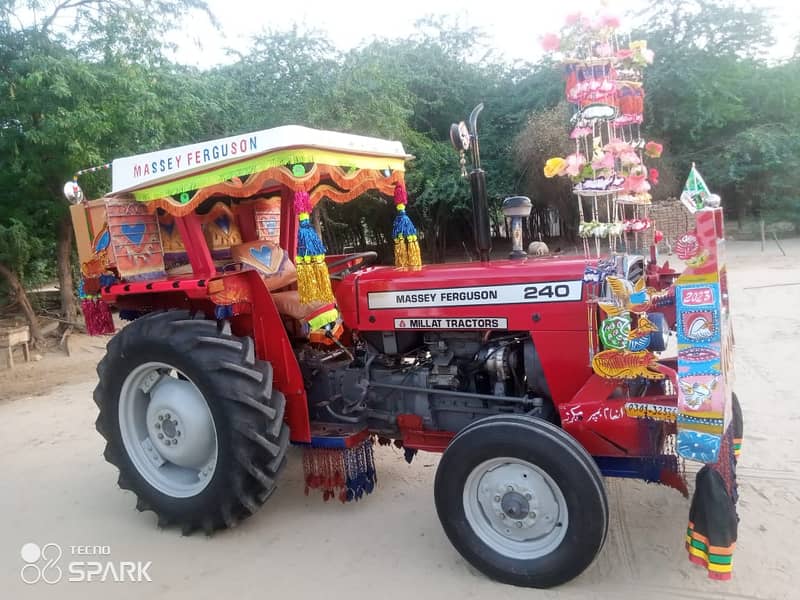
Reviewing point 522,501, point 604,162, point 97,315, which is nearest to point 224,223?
point 97,315

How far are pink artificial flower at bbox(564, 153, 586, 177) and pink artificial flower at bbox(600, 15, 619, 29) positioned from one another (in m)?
0.68

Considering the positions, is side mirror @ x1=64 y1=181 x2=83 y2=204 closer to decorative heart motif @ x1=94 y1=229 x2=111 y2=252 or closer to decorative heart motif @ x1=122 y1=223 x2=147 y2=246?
decorative heart motif @ x1=94 y1=229 x2=111 y2=252

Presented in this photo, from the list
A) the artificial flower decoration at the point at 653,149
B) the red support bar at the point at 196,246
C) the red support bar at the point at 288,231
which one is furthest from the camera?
the red support bar at the point at 288,231

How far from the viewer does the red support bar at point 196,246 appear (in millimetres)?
3533

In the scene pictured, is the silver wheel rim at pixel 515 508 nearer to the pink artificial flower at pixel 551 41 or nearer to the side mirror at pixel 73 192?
the pink artificial flower at pixel 551 41

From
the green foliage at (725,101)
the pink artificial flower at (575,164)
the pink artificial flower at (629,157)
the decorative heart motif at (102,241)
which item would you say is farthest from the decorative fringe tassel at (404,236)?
the green foliage at (725,101)

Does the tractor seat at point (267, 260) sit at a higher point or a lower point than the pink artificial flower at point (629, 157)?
lower

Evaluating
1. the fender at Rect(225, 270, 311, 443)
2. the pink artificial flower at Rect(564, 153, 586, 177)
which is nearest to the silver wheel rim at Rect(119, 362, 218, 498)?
the fender at Rect(225, 270, 311, 443)

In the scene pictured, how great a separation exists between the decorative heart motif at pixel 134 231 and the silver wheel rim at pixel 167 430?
2.47 ft

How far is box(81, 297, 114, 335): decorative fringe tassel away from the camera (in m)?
4.12

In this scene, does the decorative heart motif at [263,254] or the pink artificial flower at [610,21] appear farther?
the decorative heart motif at [263,254]

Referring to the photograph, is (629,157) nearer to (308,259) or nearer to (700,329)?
→ (700,329)

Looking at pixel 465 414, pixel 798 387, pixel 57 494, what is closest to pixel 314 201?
pixel 465 414

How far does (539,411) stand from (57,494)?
3375 millimetres
